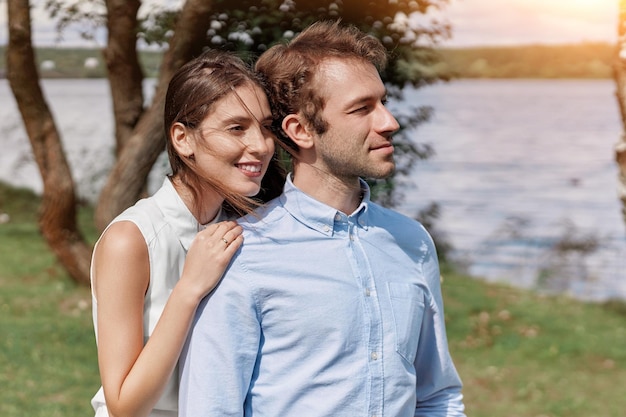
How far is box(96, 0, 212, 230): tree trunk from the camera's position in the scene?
18.9ft

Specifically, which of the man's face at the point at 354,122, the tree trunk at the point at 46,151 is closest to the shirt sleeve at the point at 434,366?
the man's face at the point at 354,122

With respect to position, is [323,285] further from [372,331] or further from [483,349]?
[483,349]

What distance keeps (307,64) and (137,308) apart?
80 cm

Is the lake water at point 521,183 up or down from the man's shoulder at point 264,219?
down

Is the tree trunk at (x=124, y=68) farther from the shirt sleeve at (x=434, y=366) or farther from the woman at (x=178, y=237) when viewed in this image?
the shirt sleeve at (x=434, y=366)

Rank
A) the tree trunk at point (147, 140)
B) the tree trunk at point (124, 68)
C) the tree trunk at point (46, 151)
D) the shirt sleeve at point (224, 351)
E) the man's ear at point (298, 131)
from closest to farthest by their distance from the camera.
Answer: the shirt sleeve at point (224, 351)
the man's ear at point (298, 131)
the tree trunk at point (147, 140)
the tree trunk at point (124, 68)
the tree trunk at point (46, 151)

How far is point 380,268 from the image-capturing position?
91.7 inches

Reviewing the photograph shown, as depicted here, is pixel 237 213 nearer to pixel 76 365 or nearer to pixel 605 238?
pixel 76 365

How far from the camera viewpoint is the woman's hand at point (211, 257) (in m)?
2.20

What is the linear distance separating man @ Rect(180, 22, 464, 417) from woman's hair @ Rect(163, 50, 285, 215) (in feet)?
0.34

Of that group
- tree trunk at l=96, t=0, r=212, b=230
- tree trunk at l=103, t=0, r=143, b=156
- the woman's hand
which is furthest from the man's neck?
tree trunk at l=103, t=0, r=143, b=156

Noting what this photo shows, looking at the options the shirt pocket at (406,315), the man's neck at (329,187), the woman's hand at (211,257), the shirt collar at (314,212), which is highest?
the man's neck at (329,187)

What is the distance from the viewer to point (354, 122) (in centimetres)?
225

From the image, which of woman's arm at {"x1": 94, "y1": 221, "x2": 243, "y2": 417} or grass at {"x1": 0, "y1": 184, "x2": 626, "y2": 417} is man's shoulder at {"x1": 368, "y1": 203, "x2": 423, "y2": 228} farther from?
grass at {"x1": 0, "y1": 184, "x2": 626, "y2": 417}
